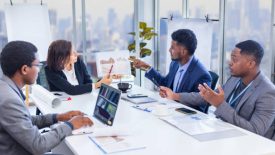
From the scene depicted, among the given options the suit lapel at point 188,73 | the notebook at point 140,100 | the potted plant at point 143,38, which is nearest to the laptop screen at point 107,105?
the notebook at point 140,100

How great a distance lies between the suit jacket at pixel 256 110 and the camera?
6.76ft

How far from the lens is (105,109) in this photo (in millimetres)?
2145

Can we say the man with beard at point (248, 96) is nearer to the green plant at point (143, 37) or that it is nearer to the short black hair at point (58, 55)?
the short black hair at point (58, 55)

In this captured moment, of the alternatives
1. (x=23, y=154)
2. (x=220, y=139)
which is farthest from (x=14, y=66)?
(x=220, y=139)

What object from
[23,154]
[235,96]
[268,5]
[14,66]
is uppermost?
[268,5]

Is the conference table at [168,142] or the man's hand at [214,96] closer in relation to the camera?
the conference table at [168,142]

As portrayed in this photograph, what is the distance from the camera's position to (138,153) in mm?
A: 1662

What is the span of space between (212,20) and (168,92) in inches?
71.4

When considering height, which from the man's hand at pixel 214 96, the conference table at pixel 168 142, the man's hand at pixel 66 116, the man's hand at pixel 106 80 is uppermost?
the man's hand at pixel 214 96

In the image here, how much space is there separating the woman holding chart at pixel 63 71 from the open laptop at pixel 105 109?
82 cm

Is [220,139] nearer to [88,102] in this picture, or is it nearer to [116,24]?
[88,102]

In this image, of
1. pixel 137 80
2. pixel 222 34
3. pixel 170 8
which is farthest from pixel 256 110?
pixel 137 80

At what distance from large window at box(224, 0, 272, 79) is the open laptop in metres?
1.89

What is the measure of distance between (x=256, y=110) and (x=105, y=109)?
0.90m
